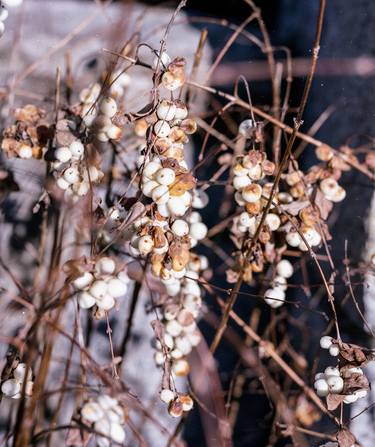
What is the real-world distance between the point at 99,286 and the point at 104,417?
151 millimetres

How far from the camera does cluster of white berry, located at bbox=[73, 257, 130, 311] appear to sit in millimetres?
625

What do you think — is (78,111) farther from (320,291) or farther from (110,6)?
(320,291)

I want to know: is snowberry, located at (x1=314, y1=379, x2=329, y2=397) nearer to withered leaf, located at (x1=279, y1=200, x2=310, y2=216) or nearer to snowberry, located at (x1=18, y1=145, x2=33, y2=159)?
withered leaf, located at (x1=279, y1=200, x2=310, y2=216)

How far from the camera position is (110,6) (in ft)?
3.19

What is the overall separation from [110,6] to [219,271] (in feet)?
1.74

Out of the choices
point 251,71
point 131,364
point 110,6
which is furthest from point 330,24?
point 131,364

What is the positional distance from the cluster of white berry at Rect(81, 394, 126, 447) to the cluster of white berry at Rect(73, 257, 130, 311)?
109 millimetres

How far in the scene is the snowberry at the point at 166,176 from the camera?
1.88ft

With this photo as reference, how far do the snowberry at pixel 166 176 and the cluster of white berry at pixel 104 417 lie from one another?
255mm

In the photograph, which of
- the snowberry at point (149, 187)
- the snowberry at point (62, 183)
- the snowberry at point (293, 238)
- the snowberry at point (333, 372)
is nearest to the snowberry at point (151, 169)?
the snowberry at point (149, 187)

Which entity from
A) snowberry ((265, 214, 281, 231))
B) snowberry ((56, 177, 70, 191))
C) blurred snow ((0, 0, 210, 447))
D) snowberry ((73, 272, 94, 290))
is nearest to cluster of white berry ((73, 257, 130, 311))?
snowberry ((73, 272, 94, 290))

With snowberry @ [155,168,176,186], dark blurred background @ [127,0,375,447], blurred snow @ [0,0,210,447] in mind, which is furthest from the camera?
blurred snow @ [0,0,210,447]

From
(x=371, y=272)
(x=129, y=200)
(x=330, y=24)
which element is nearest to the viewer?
(x=129, y=200)

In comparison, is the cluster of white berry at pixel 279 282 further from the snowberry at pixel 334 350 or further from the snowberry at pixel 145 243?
the snowberry at pixel 145 243
